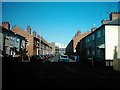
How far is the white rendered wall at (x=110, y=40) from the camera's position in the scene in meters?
31.8

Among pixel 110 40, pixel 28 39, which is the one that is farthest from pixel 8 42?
pixel 28 39

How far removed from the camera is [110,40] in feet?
105

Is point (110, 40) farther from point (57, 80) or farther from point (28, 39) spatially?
point (28, 39)

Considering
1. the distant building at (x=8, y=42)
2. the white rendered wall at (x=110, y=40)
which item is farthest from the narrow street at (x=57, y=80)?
the distant building at (x=8, y=42)

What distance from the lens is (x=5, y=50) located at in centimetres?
3825

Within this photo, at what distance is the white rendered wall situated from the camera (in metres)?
31.8

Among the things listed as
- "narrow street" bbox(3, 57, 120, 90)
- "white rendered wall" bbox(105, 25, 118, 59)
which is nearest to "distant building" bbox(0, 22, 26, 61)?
"white rendered wall" bbox(105, 25, 118, 59)

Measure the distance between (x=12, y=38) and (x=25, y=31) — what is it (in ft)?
71.5

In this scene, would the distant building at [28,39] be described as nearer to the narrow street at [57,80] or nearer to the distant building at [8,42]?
the distant building at [8,42]

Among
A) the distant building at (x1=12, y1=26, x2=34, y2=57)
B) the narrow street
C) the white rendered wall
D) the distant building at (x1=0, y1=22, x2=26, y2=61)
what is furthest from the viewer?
the distant building at (x1=12, y1=26, x2=34, y2=57)

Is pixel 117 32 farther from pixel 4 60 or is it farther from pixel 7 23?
pixel 7 23

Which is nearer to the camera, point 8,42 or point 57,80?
point 57,80

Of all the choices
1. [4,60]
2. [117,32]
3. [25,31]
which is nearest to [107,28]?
[117,32]

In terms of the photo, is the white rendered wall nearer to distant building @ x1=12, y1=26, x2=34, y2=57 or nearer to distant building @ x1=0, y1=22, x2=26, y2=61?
distant building @ x1=0, y1=22, x2=26, y2=61
